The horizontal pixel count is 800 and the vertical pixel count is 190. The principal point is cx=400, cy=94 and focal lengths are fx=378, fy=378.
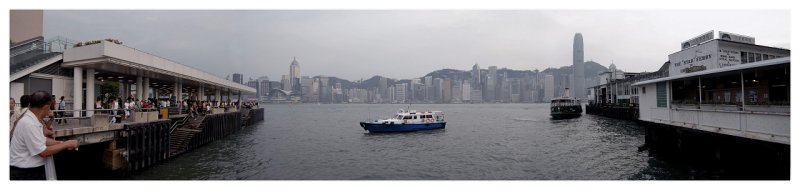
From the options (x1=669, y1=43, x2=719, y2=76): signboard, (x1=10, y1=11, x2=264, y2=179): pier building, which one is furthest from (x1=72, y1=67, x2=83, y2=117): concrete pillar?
(x1=669, y1=43, x2=719, y2=76): signboard

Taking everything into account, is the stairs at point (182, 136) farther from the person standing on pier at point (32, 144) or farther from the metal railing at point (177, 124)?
the person standing on pier at point (32, 144)

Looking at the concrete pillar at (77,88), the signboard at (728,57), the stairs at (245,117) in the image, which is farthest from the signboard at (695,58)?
the stairs at (245,117)

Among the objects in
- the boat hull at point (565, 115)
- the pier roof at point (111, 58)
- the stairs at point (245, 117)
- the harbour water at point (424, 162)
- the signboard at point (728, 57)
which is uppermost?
the signboard at point (728, 57)

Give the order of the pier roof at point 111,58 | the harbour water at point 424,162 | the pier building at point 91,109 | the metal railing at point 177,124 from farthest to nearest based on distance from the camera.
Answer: the metal railing at point 177,124
the harbour water at point 424,162
the pier roof at point 111,58
the pier building at point 91,109

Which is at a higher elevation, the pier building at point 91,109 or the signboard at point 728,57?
the signboard at point 728,57

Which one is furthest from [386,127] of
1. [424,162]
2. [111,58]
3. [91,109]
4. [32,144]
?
[32,144]

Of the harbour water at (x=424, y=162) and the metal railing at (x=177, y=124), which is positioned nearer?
the harbour water at (x=424, y=162)

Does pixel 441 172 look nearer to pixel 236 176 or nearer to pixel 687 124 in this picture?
A: pixel 236 176
